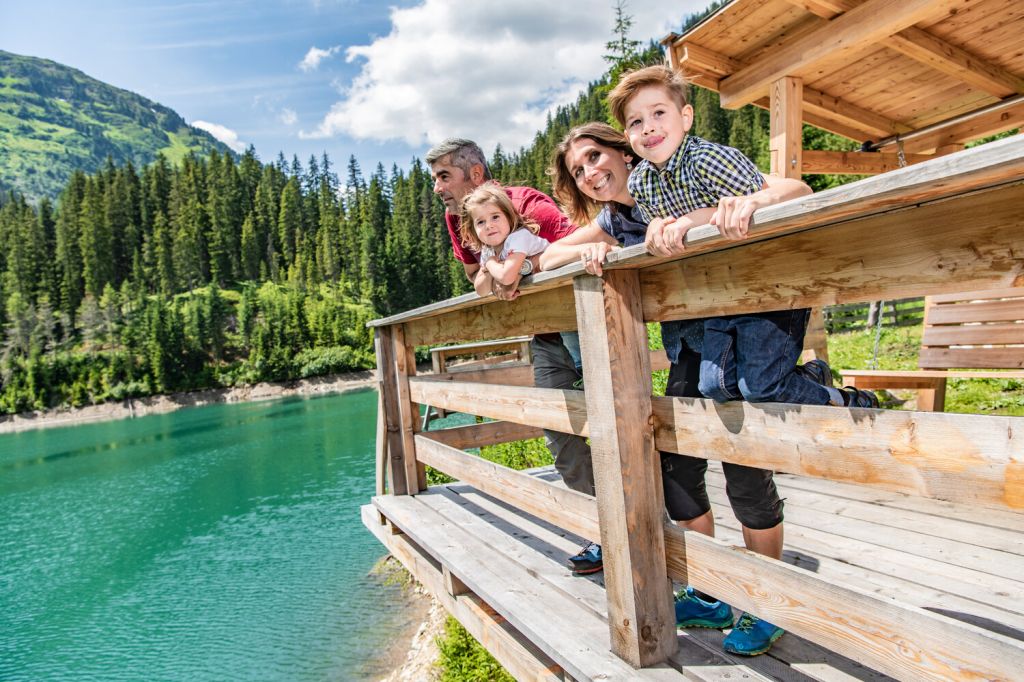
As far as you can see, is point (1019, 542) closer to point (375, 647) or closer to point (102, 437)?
point (375, 647)

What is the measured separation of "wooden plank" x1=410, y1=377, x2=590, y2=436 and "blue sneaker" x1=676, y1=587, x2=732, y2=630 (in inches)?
30.6

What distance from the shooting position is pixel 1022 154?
1009 mm

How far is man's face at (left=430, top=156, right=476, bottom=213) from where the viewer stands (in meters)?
3.68

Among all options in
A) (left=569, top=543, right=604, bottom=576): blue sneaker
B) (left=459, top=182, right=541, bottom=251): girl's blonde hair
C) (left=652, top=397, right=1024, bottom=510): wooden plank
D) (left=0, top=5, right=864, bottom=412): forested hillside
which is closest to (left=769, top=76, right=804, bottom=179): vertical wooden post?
(left=459, top=182, right=541, bottom=251): girl's blonde hair

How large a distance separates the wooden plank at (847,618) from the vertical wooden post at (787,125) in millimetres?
3516

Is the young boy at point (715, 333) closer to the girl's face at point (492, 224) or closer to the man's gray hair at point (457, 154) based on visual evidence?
the girl's face at point (492, 224)

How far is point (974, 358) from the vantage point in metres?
4.91

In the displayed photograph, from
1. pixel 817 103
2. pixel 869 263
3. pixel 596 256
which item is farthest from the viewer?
pixel 817 103

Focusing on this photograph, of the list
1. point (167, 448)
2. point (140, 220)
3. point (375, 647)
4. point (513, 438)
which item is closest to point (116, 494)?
point (167, 448)

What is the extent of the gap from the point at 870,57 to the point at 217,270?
10440 cm

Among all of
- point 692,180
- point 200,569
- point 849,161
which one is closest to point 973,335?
point 849,161

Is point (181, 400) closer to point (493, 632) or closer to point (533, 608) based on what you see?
point (493, 632)

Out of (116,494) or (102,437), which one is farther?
(102,437)

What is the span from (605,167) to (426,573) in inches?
113
